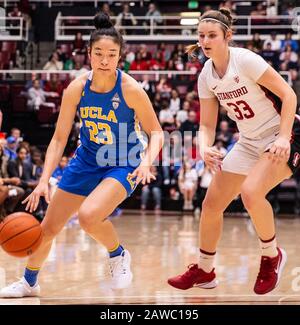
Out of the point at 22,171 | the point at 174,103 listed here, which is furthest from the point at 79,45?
the point at 22,171

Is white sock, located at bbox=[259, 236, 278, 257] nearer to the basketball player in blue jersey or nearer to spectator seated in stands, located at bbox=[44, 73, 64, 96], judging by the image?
the basketball player in blue jersey

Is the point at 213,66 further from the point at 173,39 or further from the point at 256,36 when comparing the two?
the point at 173,39

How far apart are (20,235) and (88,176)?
25.2 inches

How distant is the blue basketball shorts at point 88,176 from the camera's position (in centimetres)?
511

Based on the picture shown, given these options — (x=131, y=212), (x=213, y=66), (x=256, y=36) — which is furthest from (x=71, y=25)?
(x=213, y=66)

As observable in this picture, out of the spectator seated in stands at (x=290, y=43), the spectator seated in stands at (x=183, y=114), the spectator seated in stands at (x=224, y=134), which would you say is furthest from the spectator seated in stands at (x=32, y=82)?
the spectator seated in stands at (x=290, y=43)

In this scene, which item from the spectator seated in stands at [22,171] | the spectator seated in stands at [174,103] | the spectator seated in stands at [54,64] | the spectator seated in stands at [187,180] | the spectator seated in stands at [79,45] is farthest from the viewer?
the spectator seated in stands at [79,45]

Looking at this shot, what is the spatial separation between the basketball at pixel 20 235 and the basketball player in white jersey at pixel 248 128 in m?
1.26

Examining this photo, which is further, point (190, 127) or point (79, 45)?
point (79, 45)

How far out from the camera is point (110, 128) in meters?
5.10

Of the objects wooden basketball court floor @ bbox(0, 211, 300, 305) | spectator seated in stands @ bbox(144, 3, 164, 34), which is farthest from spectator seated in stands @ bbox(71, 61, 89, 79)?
wooden basketball court floor @ bbox(0, 211, 300, 305)

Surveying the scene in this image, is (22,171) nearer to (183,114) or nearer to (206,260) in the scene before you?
(183,114)

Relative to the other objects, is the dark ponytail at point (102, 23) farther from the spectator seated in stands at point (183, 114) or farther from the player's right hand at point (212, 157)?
the spectator seated in stands at point (183, 114)

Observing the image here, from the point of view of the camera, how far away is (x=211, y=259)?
5.53 meters
